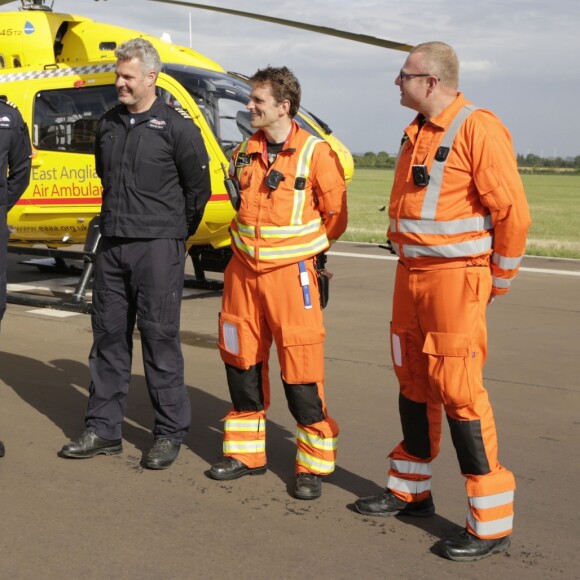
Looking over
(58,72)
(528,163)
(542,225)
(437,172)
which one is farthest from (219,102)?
(528,163)

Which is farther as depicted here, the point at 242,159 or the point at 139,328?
the point at 139,328

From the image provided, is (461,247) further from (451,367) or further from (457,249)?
(451,367)

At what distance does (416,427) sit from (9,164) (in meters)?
2.67

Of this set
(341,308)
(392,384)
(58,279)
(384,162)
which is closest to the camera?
(392,384)

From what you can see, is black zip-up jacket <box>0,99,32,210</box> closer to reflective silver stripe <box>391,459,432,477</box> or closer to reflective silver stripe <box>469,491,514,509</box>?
reflective silver stripe <box>391,459,432,477</box>

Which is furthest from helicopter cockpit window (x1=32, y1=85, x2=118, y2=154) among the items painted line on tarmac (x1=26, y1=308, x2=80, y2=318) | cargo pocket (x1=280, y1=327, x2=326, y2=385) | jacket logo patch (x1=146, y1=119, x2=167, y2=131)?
cargo pocket (x1=280, y1=327, x2=326, y2=385)

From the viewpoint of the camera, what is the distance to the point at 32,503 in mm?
4207

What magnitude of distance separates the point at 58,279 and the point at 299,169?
7.30 metres

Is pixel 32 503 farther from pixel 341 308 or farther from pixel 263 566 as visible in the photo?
pixel 341 308

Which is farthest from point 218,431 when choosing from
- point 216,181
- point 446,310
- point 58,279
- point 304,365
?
point 58,279

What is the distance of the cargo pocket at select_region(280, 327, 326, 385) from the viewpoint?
14.2 ft

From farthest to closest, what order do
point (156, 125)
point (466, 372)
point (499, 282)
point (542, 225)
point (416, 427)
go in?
point (542, 225) < point (156, 125) < point (416, 427) < point (499, 282) < point (466, 372)

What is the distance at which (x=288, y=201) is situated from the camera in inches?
171

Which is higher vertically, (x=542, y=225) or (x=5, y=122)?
(x=5, y=122)
